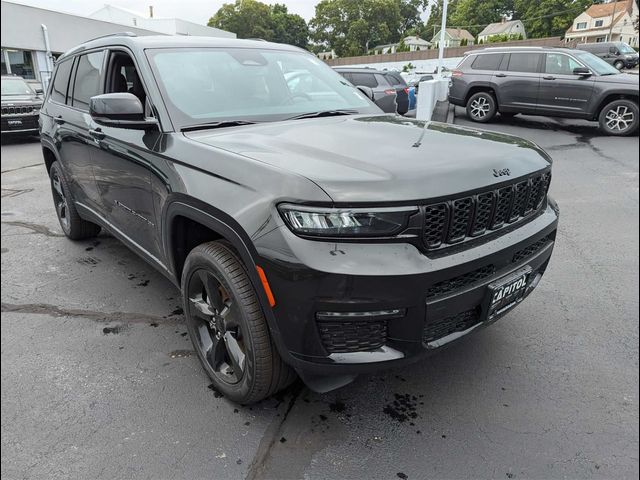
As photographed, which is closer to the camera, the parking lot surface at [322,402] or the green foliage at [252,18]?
the parking lot surface at [322,402]

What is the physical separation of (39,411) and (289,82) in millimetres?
2550

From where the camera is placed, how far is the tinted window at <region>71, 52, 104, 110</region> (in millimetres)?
3605

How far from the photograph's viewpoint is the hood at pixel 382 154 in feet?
5.98

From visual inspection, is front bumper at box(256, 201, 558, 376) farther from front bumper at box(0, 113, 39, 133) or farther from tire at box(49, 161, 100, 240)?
front bumper at box(0, 113, 39, 133)

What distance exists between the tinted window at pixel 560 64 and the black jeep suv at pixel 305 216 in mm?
8161

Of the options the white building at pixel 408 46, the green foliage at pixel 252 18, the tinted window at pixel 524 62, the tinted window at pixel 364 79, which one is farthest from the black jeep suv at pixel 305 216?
the green foliage at pixel 252 18

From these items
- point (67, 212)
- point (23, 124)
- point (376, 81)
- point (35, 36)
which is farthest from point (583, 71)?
point (35, 36)

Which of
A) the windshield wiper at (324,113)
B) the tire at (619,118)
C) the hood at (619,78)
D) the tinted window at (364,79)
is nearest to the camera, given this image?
the windshield wiper at (324,113)

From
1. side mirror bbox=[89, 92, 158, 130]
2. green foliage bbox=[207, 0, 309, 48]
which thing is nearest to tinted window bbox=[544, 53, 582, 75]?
side mirror bbox=[89, 92, 158, 130]

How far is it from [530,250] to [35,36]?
3139 cm

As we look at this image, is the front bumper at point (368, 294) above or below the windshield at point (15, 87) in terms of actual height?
below

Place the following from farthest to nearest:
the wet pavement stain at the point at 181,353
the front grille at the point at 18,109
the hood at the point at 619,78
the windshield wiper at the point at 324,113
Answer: the front grille at the point at 18,109 < the hood at the point at 619,78 < the windshield wiper at the point at 324,113 < the wet pavement stain at the point at 181,353

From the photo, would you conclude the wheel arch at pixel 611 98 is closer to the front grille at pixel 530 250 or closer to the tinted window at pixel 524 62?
the tinted window at pixel 524 62

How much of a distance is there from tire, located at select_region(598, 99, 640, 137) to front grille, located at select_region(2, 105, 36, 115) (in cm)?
1383
